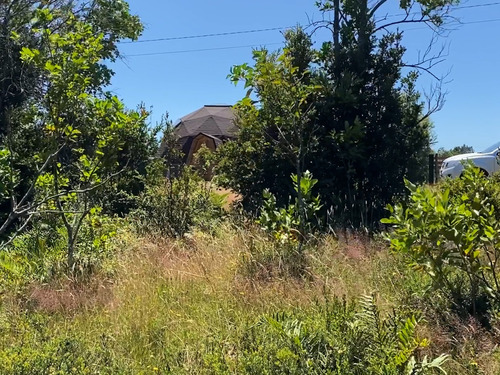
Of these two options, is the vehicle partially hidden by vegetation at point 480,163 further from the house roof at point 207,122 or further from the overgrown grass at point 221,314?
the house roof at point 207,122

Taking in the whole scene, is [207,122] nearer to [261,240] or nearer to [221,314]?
[261,240]

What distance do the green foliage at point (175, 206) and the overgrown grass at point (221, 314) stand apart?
119 centimetres

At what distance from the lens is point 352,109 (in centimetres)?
682

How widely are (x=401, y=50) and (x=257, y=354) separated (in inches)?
230

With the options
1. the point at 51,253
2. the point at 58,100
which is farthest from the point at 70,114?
the point at 51,253

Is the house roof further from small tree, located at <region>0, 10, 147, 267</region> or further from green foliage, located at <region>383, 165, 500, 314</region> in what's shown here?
green foliage, located at <region>383, 165, 500, 314</region>

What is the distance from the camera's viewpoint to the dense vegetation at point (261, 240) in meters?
2.77

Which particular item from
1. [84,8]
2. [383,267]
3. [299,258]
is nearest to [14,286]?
[299,258]

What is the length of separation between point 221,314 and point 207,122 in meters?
26.5

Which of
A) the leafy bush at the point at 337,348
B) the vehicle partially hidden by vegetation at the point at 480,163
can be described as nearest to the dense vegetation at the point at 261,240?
the leafy bush at the point at 337,348

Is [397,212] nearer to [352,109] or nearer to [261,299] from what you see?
[261,299]

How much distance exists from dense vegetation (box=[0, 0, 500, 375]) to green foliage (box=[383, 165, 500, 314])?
1cm

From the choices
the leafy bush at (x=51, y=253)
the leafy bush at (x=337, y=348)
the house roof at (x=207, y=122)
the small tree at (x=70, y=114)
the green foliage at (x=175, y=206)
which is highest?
the house roof at (x=207, y=122)

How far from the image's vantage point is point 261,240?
190 inches
